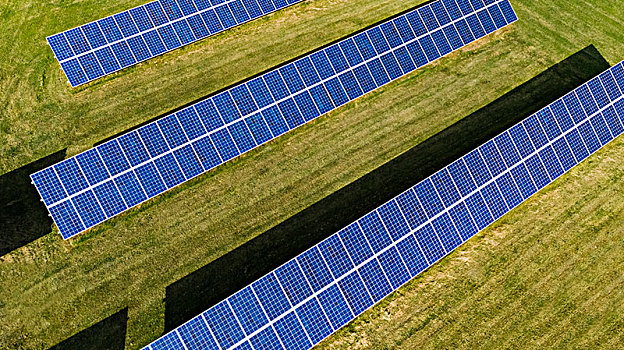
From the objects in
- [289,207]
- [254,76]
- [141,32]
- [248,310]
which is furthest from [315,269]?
[141,32]

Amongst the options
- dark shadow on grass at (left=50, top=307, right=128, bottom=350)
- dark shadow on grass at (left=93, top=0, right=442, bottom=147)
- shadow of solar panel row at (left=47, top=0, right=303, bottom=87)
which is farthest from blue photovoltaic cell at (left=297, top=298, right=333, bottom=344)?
shadow of solar panel row at (left=47, top=0, right=303, bottom=87)

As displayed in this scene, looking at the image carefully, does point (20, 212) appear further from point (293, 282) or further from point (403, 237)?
point (403, 237)

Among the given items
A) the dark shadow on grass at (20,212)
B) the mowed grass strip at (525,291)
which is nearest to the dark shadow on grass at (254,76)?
the dark shadow on grass at (20,212)

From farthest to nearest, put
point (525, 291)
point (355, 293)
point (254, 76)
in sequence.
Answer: point (254, 76) → point (525, 291) → point (355, 293)

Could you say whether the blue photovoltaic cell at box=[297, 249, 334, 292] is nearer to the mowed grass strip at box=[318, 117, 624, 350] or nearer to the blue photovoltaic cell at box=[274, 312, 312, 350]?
the blue photovoltaic cell at box=[274, 312, 312, 350]

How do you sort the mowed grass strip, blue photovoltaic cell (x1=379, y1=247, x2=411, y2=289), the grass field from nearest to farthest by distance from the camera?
1. blue photovoltaic cell (x1=379, y1=247, x2=411, y2=289)
2. the grass field
3. the mowed grass strip

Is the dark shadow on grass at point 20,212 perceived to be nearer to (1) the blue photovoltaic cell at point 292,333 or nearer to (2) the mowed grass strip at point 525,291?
(1) the blue photovoltaic cell at point 292,333
